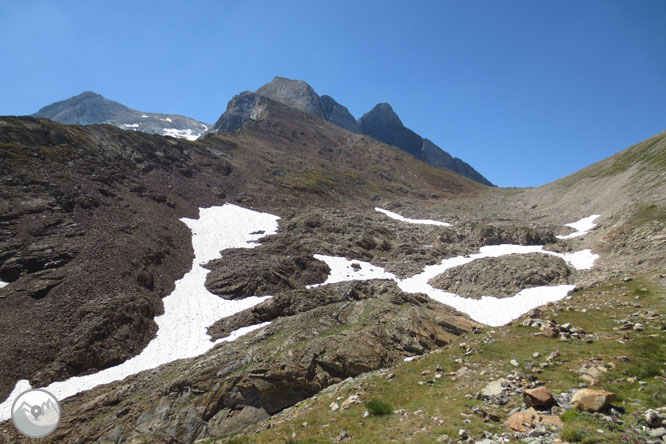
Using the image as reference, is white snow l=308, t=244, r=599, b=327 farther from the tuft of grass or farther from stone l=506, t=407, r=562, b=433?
stone l=506, t=407, r=562, b=433

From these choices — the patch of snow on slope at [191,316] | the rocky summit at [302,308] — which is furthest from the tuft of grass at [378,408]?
the patch of snow on slope at [191,316]

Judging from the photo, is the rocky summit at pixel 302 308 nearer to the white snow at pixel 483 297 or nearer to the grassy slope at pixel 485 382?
the grassy slope at pixel 485 382

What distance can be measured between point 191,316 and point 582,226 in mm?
72721

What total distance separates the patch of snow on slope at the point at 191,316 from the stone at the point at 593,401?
87.6 ft

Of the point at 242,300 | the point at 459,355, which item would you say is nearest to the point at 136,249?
the point at 242,300

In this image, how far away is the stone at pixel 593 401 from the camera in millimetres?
8992

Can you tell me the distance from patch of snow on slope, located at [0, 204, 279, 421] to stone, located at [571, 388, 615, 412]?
87.6 feet

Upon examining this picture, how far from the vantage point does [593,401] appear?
9.07 m

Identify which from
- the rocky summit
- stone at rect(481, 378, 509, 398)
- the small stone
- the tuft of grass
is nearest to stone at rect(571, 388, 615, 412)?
the rocky summit

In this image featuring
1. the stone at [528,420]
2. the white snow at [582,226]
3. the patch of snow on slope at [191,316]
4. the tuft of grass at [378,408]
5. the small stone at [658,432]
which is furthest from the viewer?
the white snow at [582,226]

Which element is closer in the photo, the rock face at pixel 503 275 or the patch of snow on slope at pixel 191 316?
the patch of snow on slope at pixel 191 316

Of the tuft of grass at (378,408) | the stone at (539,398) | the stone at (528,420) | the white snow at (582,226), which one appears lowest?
the tuft of grass at (378,408)

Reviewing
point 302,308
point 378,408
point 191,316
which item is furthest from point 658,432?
point 191,316

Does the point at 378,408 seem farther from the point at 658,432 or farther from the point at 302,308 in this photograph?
the point at 302,308
